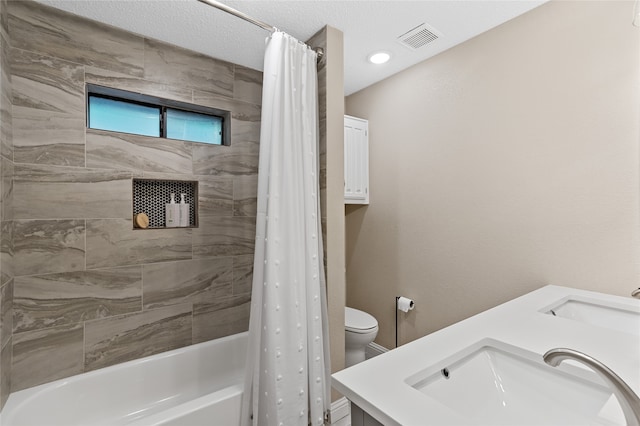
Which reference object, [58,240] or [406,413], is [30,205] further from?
[406,413]

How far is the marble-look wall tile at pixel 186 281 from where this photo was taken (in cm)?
194

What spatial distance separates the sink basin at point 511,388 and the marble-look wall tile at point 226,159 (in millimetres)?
1860

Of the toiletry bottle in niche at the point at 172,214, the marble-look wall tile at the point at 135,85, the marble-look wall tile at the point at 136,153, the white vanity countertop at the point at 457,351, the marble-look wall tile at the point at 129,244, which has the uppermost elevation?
the marble-look wall tile at the point at 135,85

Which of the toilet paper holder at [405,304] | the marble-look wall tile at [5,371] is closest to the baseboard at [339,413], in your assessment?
the toilet paper holder at [405,304]

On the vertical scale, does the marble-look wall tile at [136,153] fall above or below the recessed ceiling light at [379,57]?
below

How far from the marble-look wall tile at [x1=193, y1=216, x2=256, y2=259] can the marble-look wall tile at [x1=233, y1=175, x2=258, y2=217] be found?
53 mm

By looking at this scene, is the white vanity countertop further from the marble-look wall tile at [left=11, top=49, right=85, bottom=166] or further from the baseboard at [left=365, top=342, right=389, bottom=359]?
the marble-look wall tile at [left=11, top=49, right=85, bottom=166]

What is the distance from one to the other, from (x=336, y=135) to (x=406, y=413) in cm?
155

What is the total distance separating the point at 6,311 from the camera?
4.75ft

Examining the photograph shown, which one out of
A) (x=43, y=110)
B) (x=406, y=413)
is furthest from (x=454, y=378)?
(x=43, y=110)

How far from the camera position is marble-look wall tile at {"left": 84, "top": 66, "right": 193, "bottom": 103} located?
1759 mm

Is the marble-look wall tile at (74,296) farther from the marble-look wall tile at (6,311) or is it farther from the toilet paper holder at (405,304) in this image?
the toilet paper holder at (405,304)

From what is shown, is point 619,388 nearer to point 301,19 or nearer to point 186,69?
point 301,19

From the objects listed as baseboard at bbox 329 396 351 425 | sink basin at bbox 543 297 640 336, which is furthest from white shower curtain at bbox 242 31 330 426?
sink basin at bbox 543 297 640 336
